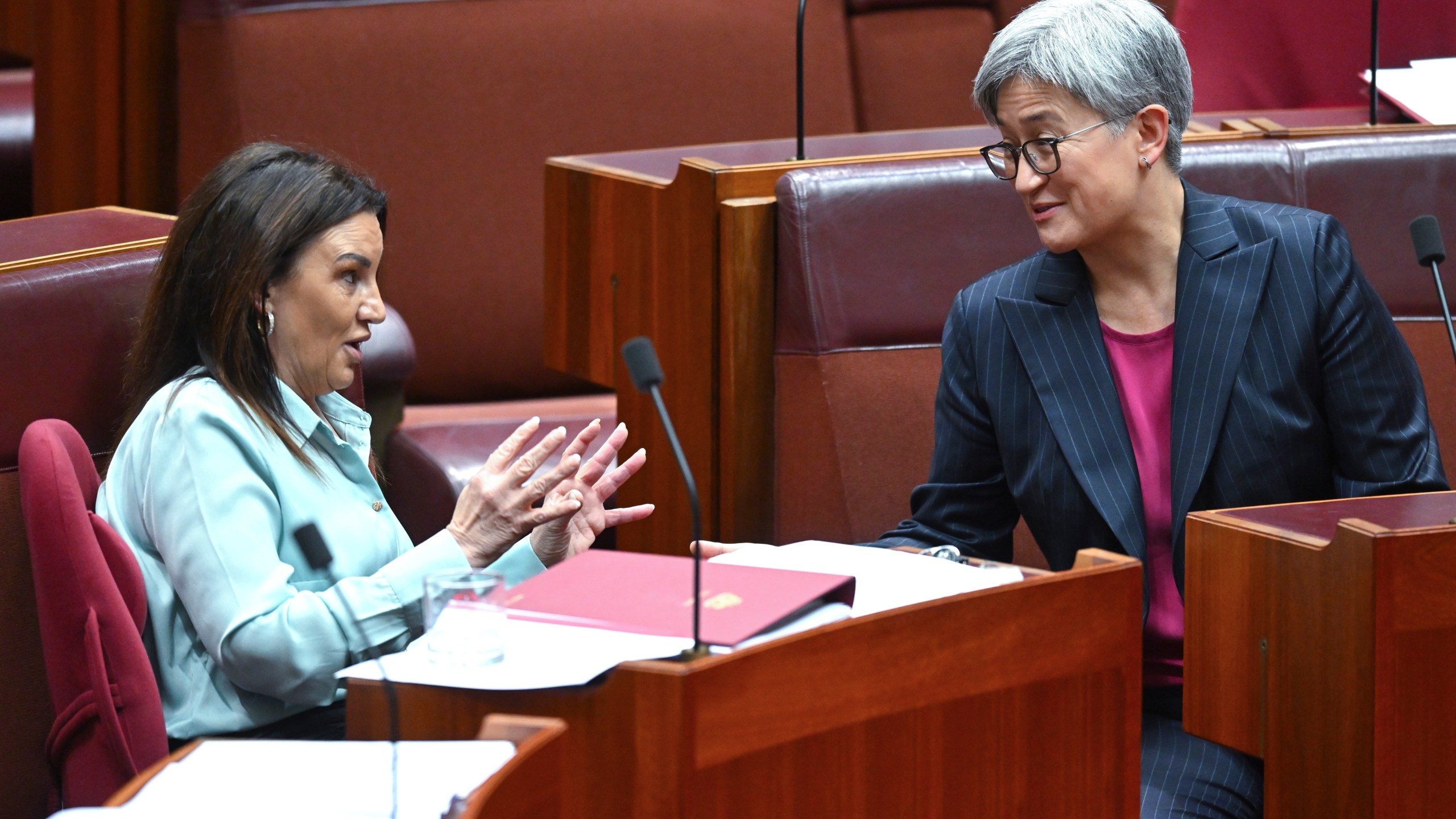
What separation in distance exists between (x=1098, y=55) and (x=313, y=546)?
1.01 m

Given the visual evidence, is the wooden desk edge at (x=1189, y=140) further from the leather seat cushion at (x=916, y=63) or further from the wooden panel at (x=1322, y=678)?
the leather seat cushion at (x=916, y=63)

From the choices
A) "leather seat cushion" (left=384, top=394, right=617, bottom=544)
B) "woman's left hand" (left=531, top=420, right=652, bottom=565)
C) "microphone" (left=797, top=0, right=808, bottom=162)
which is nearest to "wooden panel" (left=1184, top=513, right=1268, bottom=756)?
"woman's left hand" (left=531, top=420, right=652, bottom=565)

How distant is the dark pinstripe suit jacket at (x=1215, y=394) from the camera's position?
1.65 metres

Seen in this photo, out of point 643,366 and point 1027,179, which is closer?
point 643,366

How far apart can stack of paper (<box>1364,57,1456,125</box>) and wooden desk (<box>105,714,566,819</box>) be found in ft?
6.43

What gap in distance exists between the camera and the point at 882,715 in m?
1.15

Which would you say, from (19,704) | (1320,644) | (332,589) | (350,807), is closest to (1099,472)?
(1320,644)

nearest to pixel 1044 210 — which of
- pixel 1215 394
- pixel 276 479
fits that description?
pixel 1215 394

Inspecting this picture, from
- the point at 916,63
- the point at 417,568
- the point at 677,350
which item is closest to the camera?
the point at 417,568

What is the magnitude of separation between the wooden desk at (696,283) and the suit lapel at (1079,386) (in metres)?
0.55

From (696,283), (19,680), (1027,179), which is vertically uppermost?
(1027,179)

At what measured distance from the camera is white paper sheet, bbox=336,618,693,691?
1.07 meters

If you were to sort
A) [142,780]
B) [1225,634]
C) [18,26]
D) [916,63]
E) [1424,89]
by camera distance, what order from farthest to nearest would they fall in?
[916,63], [18,26], [1424,89], [1225,634], [142,780]

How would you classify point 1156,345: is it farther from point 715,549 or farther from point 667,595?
point 667,595
